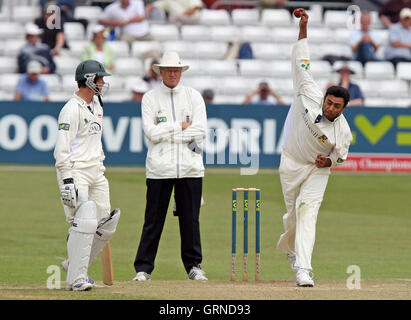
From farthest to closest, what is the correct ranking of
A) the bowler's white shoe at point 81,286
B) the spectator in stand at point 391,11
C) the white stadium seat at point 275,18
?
the spectator in stand at point 391,11, the white stadium seat at point 275,18, the bowler's white shoe at point 81,286

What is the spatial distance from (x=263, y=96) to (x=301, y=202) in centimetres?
1148

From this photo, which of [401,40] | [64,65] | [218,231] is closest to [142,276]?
[218,231]

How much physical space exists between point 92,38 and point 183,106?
11.6m

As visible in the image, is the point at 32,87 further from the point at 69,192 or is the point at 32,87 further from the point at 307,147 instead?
the point at 69,192

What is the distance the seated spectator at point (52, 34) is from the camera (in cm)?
2220

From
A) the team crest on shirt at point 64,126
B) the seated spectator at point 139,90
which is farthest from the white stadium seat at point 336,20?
the team crest on shirt at point 64,126

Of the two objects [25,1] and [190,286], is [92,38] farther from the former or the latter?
[190,286]

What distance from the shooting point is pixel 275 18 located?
24172mm

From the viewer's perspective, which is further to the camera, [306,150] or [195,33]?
[195,33]

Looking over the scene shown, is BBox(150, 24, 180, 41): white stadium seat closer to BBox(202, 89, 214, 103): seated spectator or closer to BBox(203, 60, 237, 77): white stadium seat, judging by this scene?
BBox(203, 60, 237, 77): white stadium seat

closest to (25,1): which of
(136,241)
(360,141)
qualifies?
(360,141)

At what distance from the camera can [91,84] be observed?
9031 millimetres

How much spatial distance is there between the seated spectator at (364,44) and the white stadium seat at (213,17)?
295cm

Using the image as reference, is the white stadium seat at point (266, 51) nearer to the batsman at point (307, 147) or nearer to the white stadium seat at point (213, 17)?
the white stadium seat at point (213, 17)
